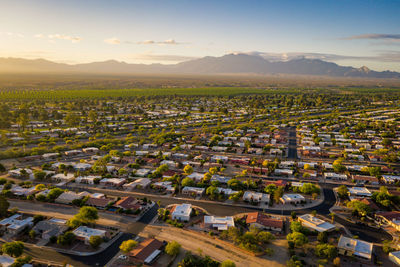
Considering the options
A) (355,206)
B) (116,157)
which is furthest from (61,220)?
(355,206)

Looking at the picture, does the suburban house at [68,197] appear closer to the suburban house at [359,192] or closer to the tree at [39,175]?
the tree at [39,175]

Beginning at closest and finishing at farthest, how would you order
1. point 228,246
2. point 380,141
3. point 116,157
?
point 228,246 < point 116,157 < point 380,141

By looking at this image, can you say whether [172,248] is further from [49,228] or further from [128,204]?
[49,228]

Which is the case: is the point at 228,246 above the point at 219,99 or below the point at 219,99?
below

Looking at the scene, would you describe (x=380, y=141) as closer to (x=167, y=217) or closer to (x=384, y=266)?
(x=384, y=266)

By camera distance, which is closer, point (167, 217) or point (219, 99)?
point (167, 217)

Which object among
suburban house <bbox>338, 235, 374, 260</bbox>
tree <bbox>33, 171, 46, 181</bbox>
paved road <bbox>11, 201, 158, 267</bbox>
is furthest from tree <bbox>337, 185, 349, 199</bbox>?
tree <bbox>33, 171, 46, 181</bbox>

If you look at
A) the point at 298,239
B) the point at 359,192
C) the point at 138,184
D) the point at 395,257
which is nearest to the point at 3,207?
the point at 138,184

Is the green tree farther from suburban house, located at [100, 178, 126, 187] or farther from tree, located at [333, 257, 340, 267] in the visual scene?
tree, located at [333, 257, 340, 267]
